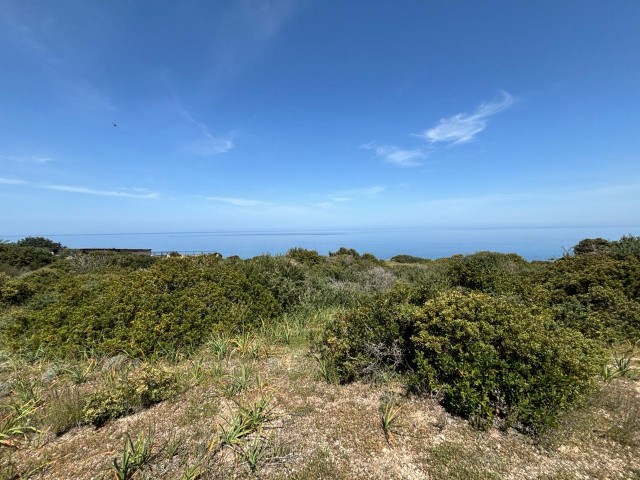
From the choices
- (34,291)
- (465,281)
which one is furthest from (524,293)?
(34,291)

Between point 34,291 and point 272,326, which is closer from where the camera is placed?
point 272,326

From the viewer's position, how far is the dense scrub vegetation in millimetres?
3125

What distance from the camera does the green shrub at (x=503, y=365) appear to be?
298cm

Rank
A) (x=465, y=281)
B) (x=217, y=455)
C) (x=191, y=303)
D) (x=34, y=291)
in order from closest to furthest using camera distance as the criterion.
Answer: (x=217, y=455)
(x=191, y=303)
(x=465, y=281)
(x=34, y=291)

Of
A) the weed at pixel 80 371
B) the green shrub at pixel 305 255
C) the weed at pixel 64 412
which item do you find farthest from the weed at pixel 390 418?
the green shrub at pixel 305 255

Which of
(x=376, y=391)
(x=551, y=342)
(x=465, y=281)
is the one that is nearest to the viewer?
(x=551, y=342)

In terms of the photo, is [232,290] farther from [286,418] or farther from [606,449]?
[606,449]

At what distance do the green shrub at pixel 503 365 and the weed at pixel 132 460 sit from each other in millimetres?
3029

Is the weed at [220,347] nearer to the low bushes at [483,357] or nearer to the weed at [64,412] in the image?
the weed at [64,412]

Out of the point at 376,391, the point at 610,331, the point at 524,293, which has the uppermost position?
the point at 524,293

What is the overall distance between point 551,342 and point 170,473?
4131 mm

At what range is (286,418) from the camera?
10.5ft

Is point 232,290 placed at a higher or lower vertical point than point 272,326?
higher

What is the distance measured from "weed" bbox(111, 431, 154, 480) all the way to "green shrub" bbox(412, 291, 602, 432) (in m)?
3.03
